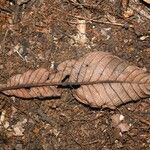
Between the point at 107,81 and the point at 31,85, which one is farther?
the point at 31,85

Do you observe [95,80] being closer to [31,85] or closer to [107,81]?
[107,81]

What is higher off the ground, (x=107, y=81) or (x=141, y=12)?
(x=141, y=12)

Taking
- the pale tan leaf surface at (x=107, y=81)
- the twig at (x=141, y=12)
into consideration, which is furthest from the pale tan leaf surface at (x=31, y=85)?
the twig at (x=141, y=12)

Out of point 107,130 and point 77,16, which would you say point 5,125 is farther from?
point 77,16

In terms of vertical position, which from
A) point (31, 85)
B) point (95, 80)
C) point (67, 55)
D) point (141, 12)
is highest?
point (141, 12)

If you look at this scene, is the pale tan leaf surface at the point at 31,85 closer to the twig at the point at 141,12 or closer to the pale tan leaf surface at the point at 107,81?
the pale tan leaf surface at the point at 107,81

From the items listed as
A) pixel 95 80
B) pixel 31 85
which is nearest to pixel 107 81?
pixel 95 80

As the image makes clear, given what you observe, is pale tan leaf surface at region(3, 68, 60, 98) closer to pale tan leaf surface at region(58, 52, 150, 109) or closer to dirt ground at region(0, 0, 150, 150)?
dirt ground at region(0, 0, 150, 150)
